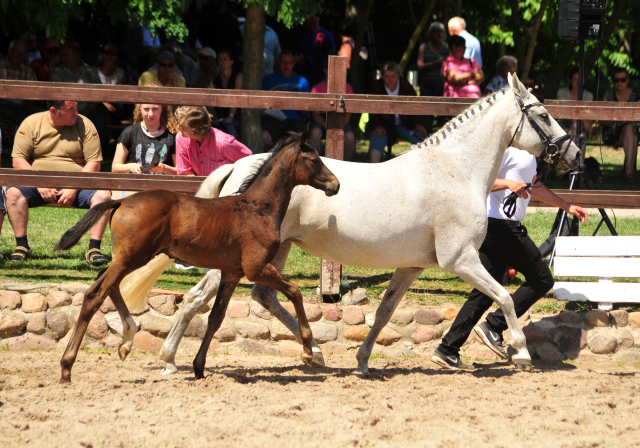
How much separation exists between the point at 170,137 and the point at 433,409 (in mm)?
4118

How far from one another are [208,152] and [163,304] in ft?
4.52

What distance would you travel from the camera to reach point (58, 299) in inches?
235

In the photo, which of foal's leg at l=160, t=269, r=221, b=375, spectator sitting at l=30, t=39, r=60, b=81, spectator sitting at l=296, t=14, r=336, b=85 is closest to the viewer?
foal's leg at l=160, t=269, r=221, b=375

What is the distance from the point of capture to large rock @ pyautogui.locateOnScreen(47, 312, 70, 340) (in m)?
5.92

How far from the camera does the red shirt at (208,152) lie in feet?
20.3

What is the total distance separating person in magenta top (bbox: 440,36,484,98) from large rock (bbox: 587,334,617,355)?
541 centimetres

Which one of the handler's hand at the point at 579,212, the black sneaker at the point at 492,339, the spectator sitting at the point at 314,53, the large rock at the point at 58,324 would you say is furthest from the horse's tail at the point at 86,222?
the spectator sitting at the point at 314,53

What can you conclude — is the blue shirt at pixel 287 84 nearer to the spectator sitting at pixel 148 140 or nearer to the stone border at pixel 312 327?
the spectator sitting at pixel 148 140

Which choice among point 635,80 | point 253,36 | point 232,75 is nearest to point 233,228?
point 253,36

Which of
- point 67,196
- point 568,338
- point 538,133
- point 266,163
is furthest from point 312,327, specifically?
point 67,196

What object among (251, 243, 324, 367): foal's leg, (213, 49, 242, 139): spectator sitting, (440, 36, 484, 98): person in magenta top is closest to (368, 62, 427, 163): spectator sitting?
(440, 36, 484, 98): person in magenta top

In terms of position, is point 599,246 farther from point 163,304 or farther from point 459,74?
point 459,74

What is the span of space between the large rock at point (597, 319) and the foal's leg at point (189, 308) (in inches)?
131

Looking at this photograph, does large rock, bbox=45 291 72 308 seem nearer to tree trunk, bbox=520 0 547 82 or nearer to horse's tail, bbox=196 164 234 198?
horse's tail, bbox=196 164 234 198
